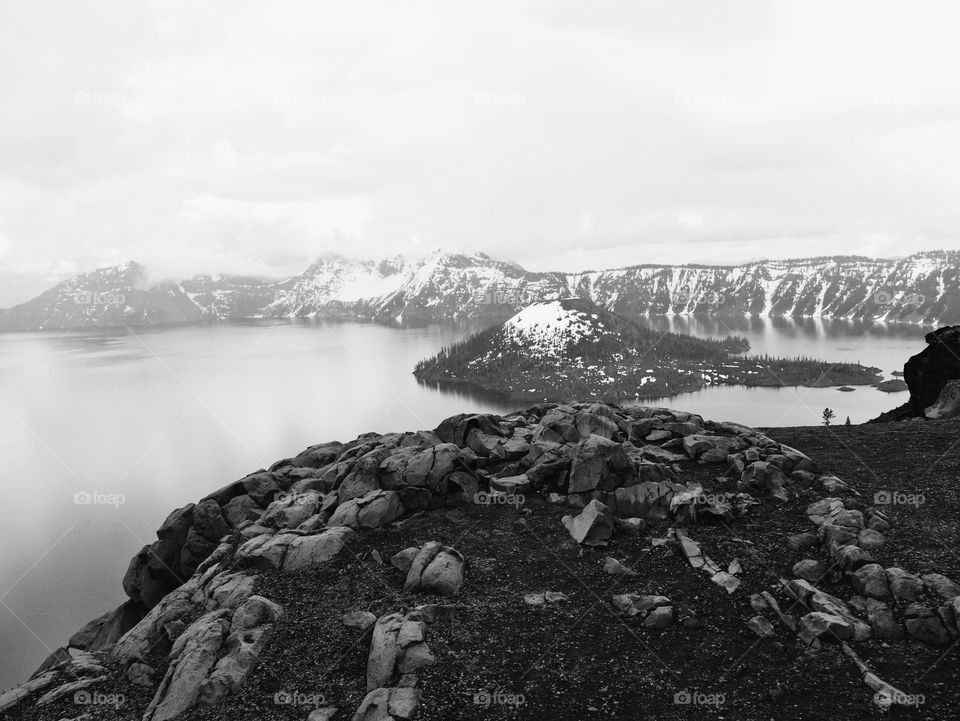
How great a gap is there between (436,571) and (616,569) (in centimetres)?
588

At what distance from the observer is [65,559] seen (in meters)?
62.3

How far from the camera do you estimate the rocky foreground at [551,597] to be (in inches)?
508

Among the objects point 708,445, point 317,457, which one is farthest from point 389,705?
point 317,457

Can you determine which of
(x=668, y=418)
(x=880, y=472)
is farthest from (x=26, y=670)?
(x=880, y=472)

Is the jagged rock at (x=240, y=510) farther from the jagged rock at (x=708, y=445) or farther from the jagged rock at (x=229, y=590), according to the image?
the jagged rock at (x=708, y=445)

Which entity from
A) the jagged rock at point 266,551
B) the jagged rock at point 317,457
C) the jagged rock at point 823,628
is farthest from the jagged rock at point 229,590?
the jagged rock at point 823,628

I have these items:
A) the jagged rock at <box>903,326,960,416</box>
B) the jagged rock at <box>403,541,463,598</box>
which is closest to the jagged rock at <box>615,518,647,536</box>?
the jagged rock at <box>403,541,463,598</box>

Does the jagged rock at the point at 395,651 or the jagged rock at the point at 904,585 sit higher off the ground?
the jagged rock at the point at 904,585

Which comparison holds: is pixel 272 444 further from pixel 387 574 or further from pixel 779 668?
pixel 779 668

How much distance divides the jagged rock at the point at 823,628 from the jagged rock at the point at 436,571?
31.8 ft

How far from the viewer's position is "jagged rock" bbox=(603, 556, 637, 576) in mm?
17184

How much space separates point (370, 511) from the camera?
21047 mm

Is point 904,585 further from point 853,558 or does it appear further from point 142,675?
point 142,675

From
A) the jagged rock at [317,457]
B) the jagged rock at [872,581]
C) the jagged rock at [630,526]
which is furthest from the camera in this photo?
the jagged rock at [317,457]
